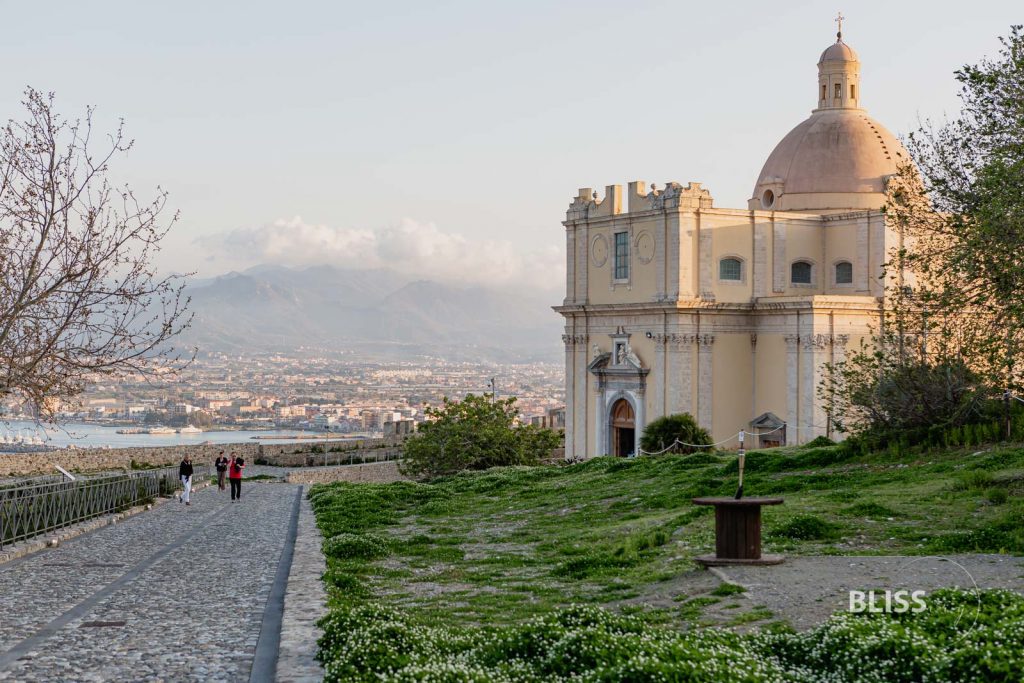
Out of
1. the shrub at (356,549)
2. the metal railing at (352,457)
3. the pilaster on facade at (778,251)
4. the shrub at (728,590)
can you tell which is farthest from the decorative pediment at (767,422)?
the shrub at (728,590)

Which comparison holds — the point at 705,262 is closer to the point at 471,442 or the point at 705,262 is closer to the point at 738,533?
the point at 471,442

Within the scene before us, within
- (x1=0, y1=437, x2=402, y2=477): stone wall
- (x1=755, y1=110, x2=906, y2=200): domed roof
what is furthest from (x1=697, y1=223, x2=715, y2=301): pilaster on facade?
(x1=0, y1=437, x2=402, y2=477): stone wall

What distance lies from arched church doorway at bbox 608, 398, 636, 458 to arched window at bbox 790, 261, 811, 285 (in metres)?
7.10

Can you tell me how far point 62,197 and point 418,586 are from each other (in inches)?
276

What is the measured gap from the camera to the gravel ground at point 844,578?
977 cm

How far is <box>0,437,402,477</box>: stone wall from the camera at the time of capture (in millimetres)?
40875

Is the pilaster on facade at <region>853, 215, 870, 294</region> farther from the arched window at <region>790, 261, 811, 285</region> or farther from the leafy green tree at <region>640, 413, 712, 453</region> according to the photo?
the leafy green tree at <region>640, 413, 712, 453</region>

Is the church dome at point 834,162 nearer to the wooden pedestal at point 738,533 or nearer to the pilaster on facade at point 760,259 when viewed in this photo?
the pilaster on facade at point 760,259

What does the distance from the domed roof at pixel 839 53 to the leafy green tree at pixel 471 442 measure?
60.8 ft

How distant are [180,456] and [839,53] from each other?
28.2 metres

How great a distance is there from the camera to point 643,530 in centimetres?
1562

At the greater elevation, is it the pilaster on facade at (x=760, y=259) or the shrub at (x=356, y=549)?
the pilaster on facade at (x=760, y=259)

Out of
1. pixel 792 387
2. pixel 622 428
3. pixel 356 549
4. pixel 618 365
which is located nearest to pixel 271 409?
pixel 622 428

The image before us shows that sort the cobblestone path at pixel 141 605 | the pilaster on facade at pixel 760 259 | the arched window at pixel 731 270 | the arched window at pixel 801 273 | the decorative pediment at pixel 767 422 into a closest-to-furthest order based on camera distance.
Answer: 1. the cobblestone path at pixel 141 605
2. the decorative pediment at pixel 767 422
3. the arched window at pixel 731 270
4. the pilaster on facade at pixel 760 259
5. the arched window at pixel 801 273
